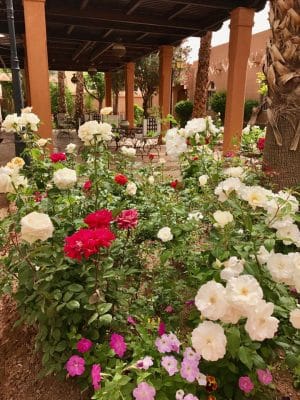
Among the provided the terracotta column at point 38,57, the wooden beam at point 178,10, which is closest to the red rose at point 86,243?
the terracotta column at point 38,57

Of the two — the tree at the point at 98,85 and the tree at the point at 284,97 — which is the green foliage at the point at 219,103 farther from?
the tree at the point at 284,97

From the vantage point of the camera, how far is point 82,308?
1.66 meters

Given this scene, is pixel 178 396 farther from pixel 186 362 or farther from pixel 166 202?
pixel 166 202

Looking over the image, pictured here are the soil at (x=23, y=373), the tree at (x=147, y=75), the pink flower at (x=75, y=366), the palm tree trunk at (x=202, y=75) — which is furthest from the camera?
the tree at (x=147, y=75)

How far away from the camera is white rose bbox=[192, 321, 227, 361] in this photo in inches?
42.6

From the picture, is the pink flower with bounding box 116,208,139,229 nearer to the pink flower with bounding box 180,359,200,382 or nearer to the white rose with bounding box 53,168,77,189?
the white rose with bounding box 53,168,77,189

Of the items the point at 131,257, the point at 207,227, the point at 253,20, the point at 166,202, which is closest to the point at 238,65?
the point at 253,20

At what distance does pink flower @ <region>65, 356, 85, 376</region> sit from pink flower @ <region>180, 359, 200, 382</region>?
0.50m

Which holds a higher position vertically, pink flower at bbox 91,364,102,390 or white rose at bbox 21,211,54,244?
white rose at bbox 21,211,54,244

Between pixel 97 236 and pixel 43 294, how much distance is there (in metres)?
0.45

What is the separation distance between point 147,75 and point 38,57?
15401mm

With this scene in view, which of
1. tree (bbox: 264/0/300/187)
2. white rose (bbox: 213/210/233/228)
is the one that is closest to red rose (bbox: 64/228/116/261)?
white rose (bbox: 213/210/233/228)

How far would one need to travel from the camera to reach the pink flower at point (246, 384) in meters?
1.32

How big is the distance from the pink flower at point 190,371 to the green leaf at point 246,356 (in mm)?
191
